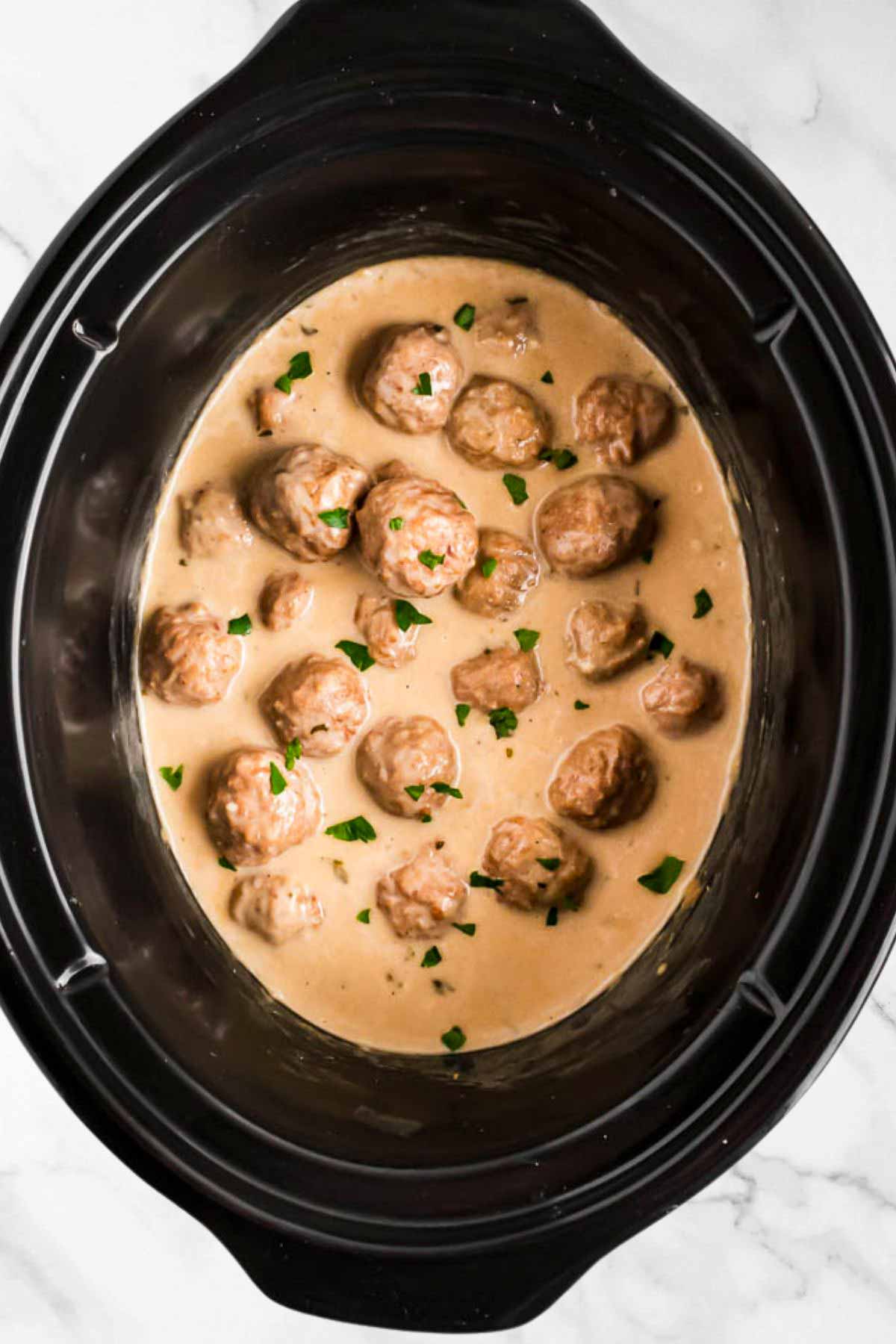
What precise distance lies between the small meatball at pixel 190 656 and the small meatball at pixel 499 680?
0.43 meters

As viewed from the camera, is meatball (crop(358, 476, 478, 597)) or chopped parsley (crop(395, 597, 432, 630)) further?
chopped parsley (crop(395, 597, 432, 630))

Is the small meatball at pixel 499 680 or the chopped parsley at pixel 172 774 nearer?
the small meatball at pixel 499 680

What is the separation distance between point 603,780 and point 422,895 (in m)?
0.40

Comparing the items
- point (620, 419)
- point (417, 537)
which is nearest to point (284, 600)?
point (417, 537)

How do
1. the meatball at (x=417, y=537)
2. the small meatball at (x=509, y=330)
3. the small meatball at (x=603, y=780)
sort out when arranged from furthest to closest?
the small meatball at (x=509, y=330) < the small meatball at (x=603, y=780) < the meatball at (x=417, y=537)

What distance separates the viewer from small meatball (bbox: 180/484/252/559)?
252 centimetres

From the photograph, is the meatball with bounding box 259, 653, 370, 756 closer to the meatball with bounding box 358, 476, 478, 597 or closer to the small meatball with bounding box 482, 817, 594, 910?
the meatball with bounding box 358, 476, 478, 597

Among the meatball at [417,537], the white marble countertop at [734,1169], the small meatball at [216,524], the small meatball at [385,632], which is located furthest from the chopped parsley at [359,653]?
A: the white marble countertop at [734,1169]

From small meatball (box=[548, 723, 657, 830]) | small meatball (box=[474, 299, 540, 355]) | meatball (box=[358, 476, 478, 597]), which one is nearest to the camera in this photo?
meatball (box=[358, 476, 478, 597])

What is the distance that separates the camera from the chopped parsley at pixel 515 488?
250 centimetres

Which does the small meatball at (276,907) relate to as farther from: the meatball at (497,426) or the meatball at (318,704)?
the meatball at (497,426)

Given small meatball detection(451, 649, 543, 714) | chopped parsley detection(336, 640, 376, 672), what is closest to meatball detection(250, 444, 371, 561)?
chopped parsley detection(336, 640, 376, 672)

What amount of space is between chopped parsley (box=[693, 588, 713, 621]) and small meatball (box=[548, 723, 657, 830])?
0.26 metres

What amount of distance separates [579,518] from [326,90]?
2.75 feet
